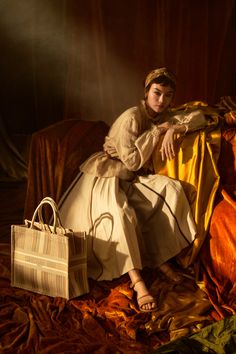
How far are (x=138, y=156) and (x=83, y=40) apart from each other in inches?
59.9

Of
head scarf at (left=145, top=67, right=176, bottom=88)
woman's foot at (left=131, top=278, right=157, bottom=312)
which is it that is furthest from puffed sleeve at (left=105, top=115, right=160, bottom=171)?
woman's foot at (left=131, top=278, right=157, bottom=312)

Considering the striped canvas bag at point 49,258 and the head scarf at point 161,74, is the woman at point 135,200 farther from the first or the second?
the striped canvas bag at point 49,258

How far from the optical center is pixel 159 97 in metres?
1.96

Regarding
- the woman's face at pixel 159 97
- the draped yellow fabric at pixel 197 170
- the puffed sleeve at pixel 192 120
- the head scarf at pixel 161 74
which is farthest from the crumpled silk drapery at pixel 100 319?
the head scarf at pixel 161 74

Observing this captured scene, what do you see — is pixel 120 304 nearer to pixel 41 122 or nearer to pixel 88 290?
pixel 88 290

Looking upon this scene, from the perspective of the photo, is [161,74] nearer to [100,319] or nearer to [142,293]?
[142,293]

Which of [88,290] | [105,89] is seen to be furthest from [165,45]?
[88,290]

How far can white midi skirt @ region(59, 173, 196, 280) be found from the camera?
179cm

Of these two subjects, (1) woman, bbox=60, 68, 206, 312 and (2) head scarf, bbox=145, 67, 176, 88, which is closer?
(1) woman, bbox=60, 68, 206, 312

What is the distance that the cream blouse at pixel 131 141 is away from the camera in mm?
1917

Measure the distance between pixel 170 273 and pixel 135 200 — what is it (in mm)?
377

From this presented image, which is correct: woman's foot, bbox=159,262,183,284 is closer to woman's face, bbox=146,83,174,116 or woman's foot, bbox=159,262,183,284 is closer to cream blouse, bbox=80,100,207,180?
cream blouse, bbox=80,100,207,180

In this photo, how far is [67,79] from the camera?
10.3 feet

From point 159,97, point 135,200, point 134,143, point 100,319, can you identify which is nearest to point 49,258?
point 100,319
